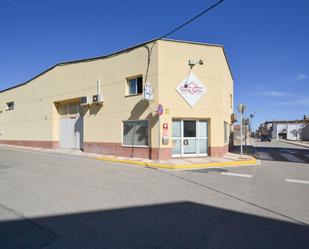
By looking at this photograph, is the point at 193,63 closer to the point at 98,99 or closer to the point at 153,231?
the point at 98,99

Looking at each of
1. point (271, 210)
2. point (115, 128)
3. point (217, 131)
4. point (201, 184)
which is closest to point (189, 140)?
point (217, 131)

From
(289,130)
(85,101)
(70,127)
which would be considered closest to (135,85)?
(85,101)

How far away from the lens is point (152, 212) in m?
5.47

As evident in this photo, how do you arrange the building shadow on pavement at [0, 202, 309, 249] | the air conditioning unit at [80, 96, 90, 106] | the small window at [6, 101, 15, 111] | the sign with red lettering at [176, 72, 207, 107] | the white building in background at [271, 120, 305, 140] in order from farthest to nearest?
the white building in background at [271, 120, 305, 140] → the small window at [6, 101, 15, 111] → the air conditioning unit at [80, 96, 90, 106] → the sign with red lettering at [176, 72, 207, 107] → the building shadow on pavement at [0, 202, 309, 249]

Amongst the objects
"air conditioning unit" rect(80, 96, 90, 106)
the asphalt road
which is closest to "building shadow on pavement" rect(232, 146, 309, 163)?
the asphalt road

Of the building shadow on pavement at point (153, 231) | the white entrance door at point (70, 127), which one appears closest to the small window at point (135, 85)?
the white entrance door at point (70, 127)

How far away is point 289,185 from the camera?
8.34m

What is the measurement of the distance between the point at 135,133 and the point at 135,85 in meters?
2.95

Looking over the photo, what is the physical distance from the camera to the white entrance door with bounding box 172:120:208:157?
14797 millimetres

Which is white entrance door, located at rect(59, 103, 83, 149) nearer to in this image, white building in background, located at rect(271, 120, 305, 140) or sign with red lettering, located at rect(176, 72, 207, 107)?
sign with red lettering, located at rect(176, 72, 207, 107)

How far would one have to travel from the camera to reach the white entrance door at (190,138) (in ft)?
48.5

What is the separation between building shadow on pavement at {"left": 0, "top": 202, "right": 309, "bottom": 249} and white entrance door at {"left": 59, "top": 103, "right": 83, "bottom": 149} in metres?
15.4

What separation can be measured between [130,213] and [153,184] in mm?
2921

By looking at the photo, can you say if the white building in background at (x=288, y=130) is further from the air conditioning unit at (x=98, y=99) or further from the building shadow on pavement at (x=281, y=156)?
the air conditioning unit at (x=98, y=99)
